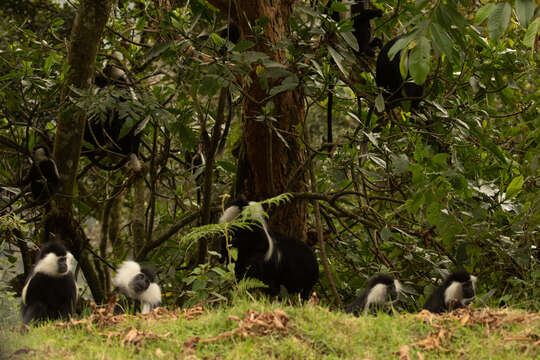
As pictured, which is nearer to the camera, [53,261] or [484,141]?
[484,141]

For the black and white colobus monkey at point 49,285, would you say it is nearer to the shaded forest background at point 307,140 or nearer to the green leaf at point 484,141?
the shaded forest background at point 307,140

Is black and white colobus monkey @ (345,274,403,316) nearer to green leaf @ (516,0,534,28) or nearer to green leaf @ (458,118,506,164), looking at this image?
Result: green leaf @ (458,118,506,164)

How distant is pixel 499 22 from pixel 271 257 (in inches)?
111

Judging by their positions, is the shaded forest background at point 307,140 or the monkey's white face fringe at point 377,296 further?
the monkey's white face fringe at point 377,296

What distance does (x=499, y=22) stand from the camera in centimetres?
198

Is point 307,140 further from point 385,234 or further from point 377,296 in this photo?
point 377,296

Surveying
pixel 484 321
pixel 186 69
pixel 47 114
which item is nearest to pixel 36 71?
pixel 47 114

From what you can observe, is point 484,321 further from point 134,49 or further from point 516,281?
point 134,49

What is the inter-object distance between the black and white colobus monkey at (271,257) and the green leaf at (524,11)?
261cm

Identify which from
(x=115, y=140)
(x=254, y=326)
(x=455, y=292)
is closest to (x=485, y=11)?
(x=254, y=326)

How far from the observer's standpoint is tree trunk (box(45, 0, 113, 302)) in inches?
177

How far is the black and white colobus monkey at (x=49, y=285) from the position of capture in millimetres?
4209

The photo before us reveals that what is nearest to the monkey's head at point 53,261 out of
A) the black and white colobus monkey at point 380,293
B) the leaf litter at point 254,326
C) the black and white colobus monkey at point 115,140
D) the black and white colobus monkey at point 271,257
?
the black and white colobus monkey at point 271,257

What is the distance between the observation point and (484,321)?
2703mm
